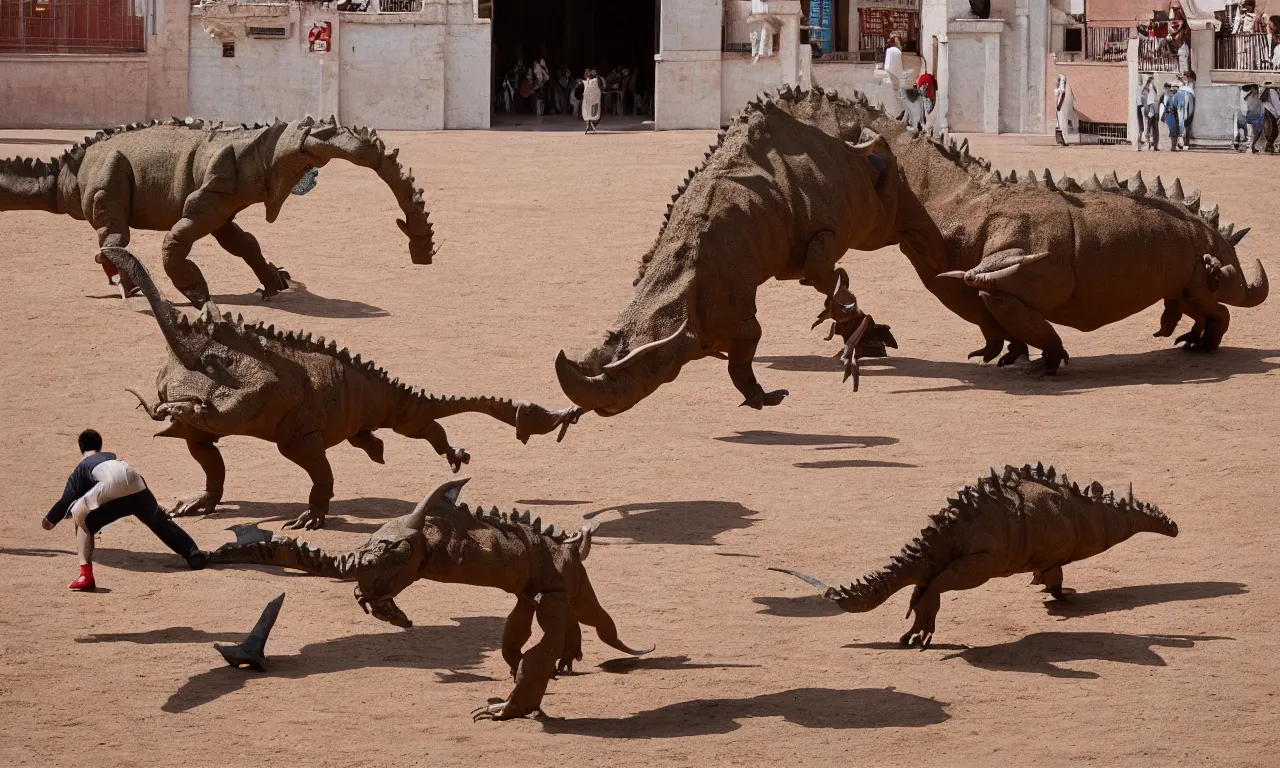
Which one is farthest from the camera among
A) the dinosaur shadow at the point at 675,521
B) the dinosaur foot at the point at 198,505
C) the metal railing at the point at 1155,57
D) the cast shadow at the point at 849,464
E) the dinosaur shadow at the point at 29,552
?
the metal railing at the point at 1155,57

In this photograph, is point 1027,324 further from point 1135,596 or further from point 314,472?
point 314,472

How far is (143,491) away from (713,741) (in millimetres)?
4595

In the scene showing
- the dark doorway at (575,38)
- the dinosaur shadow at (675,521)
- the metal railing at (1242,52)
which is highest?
the dark doorway at (575,38)

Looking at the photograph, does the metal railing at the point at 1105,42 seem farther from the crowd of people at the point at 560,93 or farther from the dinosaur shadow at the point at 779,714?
the dinosaur shadow at the point at 779,714

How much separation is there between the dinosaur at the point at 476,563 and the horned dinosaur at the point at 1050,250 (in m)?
9.41

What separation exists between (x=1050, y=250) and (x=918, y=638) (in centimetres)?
874

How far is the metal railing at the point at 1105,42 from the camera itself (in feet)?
130

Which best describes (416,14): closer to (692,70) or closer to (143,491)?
(692,70)

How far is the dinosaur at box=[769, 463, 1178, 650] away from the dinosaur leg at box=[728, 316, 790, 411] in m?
4.50

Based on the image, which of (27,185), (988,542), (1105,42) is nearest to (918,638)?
(988,542)

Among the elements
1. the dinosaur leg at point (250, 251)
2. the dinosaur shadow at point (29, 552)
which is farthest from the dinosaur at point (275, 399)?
the dinosaur leg at point (250, 251)

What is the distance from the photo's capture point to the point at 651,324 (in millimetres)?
14953

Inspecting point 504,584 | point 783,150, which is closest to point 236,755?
point 504,584

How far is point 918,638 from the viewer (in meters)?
11.3
